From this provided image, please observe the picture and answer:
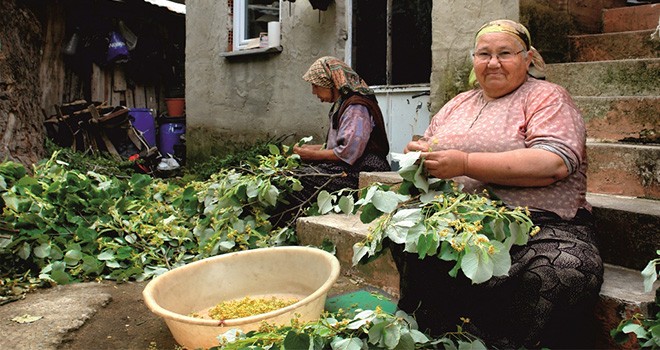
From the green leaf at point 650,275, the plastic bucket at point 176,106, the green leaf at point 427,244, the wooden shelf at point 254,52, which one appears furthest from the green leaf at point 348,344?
the plastic bucket at point 176,106

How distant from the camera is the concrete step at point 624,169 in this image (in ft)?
9.33

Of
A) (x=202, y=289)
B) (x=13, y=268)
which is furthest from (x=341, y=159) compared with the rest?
(x=13, y=268)

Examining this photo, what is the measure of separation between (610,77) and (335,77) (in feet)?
5.87

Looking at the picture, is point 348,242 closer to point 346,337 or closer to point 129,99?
point 346,337

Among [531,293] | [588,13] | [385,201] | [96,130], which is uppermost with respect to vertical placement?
[588,13]

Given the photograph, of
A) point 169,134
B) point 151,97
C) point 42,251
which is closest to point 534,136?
point 42,251

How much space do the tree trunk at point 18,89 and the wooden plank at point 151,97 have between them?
530 centimetres

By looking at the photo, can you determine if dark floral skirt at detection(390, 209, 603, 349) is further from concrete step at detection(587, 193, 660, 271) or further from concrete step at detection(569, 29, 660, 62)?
concrete step at detection(569, 29, 660, 62)

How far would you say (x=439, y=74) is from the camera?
4383mm

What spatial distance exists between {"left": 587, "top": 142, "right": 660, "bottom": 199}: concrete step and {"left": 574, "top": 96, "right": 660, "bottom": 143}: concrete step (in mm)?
128

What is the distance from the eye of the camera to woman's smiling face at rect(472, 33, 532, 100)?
2210mm

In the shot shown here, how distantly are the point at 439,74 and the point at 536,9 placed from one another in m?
0.82

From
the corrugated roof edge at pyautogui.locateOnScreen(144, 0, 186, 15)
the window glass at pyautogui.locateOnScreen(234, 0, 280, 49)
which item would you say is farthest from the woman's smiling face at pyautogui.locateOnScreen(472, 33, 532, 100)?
the corrugated roof edge at pyautogui.locateOnScreen(144, 0, 186, 15)

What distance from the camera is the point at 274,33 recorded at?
21.0 feet
